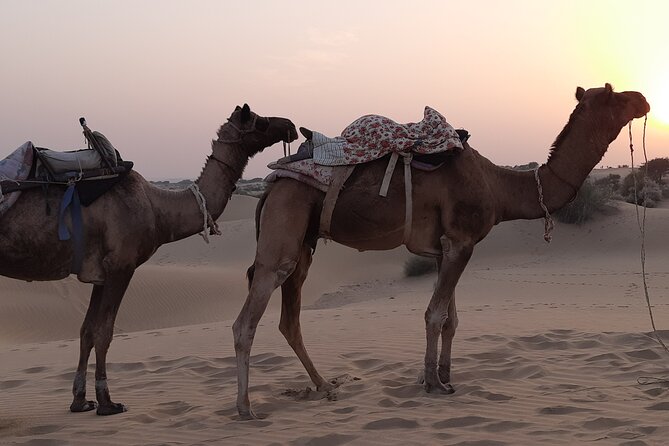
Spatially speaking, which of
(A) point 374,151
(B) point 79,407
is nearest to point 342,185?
(A) point 374,151

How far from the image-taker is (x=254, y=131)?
6.45m

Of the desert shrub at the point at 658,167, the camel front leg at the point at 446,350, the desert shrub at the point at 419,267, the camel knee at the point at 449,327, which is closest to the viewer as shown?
the camel front leg at the point at 446,350

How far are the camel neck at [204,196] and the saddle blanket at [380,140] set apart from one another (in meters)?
0.79

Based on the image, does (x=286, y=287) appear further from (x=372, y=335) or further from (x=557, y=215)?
(x=557, y=215)

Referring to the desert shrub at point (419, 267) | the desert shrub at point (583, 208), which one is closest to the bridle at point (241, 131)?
the desert shrub at point (419, 267)

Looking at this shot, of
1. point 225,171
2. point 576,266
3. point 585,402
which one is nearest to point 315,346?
point 225,171

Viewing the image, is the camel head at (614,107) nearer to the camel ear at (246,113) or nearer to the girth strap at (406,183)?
the girth strap at (406,183)

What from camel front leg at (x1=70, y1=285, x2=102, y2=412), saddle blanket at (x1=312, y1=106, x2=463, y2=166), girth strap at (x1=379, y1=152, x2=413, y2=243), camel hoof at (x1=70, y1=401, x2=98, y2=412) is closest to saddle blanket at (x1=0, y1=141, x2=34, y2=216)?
camel front leg at (x1=70, y1=285, x2=102, y2=412)

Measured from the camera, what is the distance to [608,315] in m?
11.5

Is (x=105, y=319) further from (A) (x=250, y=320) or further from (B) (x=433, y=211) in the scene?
(B) (x=433, y=211)

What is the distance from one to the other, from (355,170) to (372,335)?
4595 millimetres

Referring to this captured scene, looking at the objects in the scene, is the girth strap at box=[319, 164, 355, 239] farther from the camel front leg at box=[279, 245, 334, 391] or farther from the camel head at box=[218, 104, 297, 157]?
the camel head at box=[218, 104, 297, 157]

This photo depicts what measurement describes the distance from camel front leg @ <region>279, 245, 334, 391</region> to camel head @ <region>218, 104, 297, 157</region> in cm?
104

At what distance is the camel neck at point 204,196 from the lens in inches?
248
